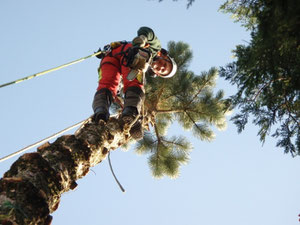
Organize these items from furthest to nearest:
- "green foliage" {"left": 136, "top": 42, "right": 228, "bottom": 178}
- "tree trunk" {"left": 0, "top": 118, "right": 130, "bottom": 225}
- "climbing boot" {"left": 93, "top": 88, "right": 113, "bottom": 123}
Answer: "green foliage" {"left": 136, "top": 42, "right": 228, "bottom": 178} < "climbing boot" {"left": 93, "top": 88, "right": 113, "bottom": 123} < "tree trunk" {"left": 0, "top": 118, "right": 130, "bottom": 225}

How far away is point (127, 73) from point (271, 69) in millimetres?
1874

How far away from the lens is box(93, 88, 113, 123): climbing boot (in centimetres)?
302

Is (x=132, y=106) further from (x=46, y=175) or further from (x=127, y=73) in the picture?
(x=46, y=175)

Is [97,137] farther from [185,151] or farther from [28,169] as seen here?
[185,151]

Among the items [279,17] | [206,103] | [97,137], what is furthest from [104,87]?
[206,103]

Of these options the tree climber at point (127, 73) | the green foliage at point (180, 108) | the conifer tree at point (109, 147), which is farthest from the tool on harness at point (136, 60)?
the green foliage at point (180, 108)

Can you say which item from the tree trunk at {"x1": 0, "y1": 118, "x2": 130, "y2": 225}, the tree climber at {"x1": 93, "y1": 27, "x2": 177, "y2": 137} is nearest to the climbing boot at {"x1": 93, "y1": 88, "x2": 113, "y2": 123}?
the tree climber at {"x1": 93, "y1": 27, "x2": 177, "y2": 137}

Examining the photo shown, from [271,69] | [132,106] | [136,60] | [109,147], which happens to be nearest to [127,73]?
[136,60]

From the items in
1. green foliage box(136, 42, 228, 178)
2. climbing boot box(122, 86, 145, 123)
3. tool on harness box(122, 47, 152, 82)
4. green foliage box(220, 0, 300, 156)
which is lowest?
green foliage box(220, 0, 300, 156)

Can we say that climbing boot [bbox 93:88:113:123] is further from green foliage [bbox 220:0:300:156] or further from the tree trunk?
green foliage [bbox 220:0:300:156]

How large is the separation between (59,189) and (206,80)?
15.0 feet

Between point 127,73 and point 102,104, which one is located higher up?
point 127,73

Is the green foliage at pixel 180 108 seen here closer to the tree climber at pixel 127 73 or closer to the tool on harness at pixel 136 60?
the tree climber at pixel 127 73

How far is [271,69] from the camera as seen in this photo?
2322 millimetres
